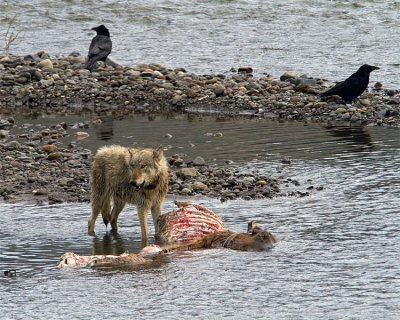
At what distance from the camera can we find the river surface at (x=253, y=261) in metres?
9.03

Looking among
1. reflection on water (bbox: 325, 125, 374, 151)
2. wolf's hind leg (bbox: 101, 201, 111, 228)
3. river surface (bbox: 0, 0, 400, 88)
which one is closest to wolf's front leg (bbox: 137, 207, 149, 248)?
wolf's hind leg (bbox: 101, 201, 111, 228)

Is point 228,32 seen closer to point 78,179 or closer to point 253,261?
point 78,179

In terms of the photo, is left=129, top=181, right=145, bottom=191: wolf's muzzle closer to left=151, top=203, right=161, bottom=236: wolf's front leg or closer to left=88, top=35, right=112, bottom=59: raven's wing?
left=151, top=203, right=161, bottom=236: wolf's front leg

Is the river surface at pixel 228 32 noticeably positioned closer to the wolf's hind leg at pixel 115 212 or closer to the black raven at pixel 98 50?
the black raven at pixel 98 50

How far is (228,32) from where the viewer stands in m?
27.8

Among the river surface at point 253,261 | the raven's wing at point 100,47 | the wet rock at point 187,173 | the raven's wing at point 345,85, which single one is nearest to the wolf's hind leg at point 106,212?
the river surface at point 253,261

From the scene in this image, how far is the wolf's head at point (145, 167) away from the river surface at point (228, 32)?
10594mm

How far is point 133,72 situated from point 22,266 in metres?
10.5

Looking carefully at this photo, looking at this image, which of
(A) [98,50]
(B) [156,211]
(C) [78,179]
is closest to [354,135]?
(C) [78,179]

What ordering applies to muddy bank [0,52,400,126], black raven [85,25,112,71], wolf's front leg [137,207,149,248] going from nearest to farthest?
wolf's front leg [137,207,149,248], muddy bank [0,52,400,126], black raven [85,25,112,71]

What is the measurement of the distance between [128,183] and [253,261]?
165 centimetres

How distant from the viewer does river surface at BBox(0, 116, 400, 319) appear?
9031 millimetres

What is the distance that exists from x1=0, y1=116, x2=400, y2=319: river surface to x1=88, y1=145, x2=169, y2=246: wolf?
0.89 feet

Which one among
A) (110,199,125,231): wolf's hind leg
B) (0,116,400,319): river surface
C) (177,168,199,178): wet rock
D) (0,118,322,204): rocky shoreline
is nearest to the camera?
(0,116,400,319): river surface
